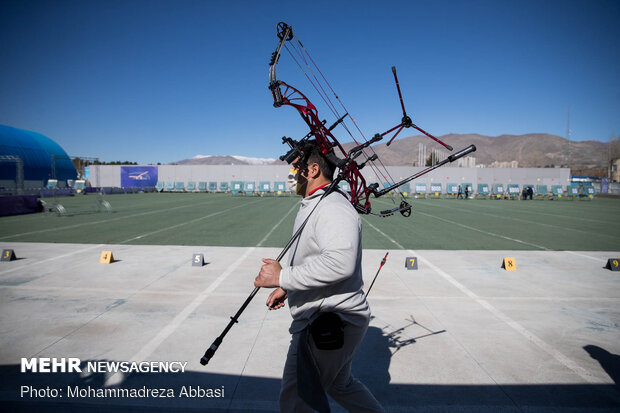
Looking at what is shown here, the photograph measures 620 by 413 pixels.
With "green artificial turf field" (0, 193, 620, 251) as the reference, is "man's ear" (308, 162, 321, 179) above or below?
above

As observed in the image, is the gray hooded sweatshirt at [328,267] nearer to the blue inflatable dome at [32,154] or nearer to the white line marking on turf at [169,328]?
the white line marking on turf at [169,328]

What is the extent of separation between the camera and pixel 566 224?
59.3 feet

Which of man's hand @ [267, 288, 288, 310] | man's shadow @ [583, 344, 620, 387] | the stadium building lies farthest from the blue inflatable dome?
man's shadow @ [583, 344, 620, 387]

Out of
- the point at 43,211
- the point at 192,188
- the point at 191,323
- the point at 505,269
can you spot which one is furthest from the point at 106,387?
the point at 192,188

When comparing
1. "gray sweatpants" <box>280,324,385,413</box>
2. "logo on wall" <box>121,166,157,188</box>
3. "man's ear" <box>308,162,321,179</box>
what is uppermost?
"logo on wall" <box>121,166,157,188</box>

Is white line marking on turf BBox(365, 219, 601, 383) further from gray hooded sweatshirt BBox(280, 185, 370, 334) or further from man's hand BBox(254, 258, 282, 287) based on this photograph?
man's hand BBox(254, 258, 282, 287)

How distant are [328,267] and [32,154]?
253ft

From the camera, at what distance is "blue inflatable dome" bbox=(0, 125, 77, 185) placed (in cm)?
5525

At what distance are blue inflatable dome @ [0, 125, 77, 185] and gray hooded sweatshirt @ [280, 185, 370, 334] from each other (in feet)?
211

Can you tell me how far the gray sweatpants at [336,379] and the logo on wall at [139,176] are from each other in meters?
63.2

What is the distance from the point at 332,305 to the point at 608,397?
327 centimetres

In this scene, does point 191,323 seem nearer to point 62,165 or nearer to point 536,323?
point 536,323

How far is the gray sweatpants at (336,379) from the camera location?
7.07 feet

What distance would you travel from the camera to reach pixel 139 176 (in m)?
59.3
